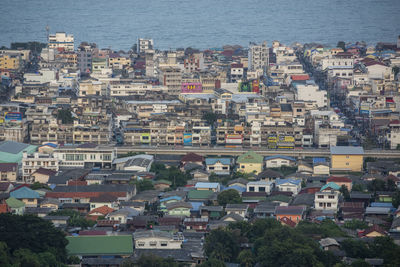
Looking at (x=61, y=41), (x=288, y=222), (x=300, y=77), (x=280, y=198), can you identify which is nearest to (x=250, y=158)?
(x=280, y=198)

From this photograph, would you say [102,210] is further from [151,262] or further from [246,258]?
[246,258]

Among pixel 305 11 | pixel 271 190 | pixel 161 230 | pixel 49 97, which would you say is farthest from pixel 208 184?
pixel 305 11

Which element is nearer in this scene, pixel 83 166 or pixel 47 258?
pixel 47 258

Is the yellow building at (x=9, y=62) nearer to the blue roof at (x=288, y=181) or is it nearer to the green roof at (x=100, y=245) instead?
the blue roof at (x=288, y=181)

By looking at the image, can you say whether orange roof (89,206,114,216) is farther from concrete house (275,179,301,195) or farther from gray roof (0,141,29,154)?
gray roof (0,141,29,154)

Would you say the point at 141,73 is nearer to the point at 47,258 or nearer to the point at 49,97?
the point at 49,97
